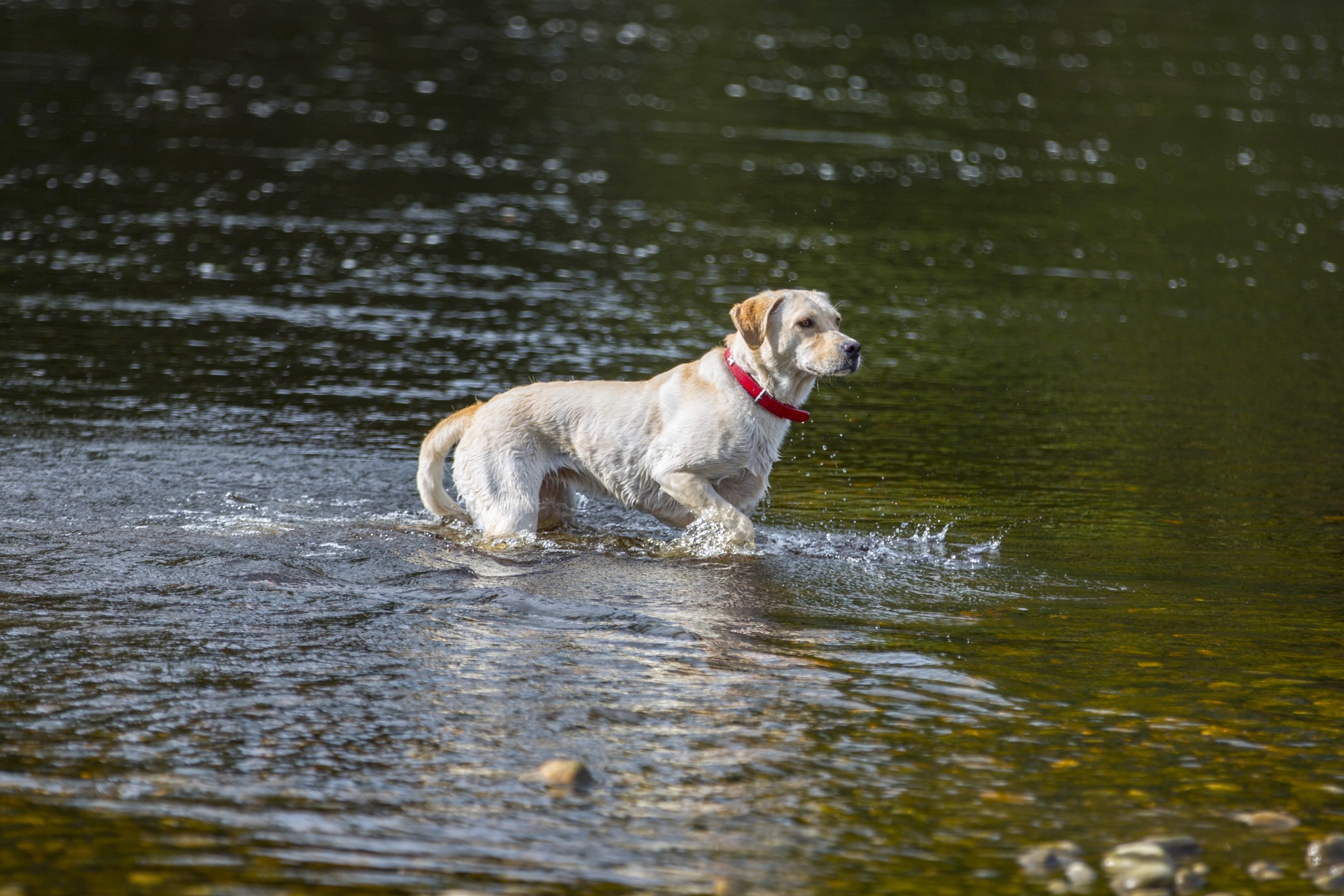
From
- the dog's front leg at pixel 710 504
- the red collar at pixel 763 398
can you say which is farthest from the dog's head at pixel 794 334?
the dog's front leg at pixel 710 504

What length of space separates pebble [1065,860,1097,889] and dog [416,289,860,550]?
3.86 meters

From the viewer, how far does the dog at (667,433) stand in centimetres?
831

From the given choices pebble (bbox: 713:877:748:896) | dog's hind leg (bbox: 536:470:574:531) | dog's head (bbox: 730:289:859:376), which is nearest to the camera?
pebble (bbox: 713:877:748:896)

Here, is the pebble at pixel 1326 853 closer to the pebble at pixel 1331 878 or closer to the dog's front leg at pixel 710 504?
the pebble at pixel 1331 878

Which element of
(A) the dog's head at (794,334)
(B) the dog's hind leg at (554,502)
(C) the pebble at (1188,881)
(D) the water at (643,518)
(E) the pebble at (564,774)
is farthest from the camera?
(B) the dog's hind leg at (554,502)

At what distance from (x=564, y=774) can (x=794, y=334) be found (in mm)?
3760

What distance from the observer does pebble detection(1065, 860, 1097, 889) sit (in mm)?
4602

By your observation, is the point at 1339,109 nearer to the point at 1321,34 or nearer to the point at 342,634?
the point at 1321,34

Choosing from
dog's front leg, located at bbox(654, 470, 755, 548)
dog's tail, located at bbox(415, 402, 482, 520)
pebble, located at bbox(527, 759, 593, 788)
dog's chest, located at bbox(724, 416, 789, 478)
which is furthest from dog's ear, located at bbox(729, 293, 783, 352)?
pebble, located at bbox(527, 759, 593, 788)

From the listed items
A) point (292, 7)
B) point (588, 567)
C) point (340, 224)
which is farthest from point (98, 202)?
point (292, 7)

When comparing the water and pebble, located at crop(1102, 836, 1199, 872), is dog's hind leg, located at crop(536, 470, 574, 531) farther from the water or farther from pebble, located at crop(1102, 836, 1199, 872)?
pebble, located at crop(1102, 836, 1199, 872)

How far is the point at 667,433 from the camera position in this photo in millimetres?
8484

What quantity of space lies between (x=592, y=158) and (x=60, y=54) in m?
12.8

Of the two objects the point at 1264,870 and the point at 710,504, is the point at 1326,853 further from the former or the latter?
the point at 710,504
